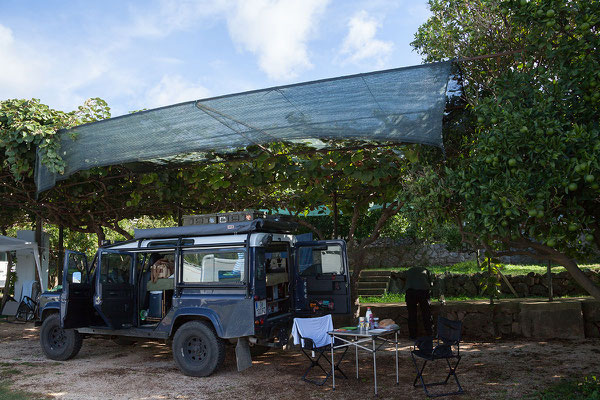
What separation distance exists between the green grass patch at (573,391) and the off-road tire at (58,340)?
7151 millimetres

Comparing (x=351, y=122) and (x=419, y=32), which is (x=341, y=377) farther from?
(x=419, y=32)

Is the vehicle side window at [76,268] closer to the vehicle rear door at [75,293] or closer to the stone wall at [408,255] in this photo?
the vehicle rear door at [75,293]

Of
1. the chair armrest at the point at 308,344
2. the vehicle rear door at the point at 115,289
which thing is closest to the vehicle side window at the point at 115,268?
the vehicle rear door at the point at 115,289

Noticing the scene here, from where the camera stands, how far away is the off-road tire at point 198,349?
6.73m

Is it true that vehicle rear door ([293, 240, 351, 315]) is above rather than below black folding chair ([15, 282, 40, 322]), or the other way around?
above

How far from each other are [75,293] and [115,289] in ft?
2.12

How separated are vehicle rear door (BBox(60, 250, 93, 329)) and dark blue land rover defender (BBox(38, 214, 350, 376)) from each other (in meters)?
0.02

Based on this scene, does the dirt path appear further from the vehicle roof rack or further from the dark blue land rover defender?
the vehicle roof rack

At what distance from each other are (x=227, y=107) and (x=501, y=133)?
3348 mm

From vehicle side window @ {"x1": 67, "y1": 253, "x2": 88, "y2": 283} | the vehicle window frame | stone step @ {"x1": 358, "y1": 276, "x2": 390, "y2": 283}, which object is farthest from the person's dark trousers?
stone step @ {"x1": 358, "y1": 276, "x2": 390, "y2": 283}

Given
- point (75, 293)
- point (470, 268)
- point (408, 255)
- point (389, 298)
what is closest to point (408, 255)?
point (408, 255)

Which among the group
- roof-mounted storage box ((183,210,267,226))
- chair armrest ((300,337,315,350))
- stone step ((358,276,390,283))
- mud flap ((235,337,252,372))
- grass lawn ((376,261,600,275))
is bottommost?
mud flap ((235,337,252,372))

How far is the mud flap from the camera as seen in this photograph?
21.4 ft

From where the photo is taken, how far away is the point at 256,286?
260 inches
